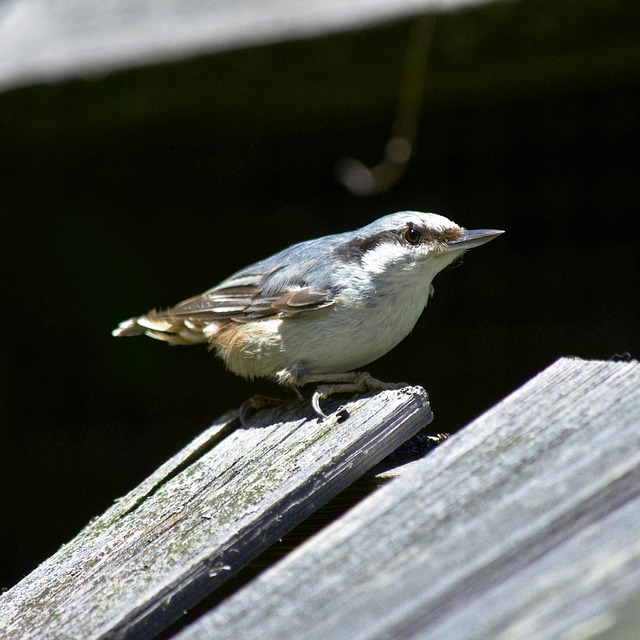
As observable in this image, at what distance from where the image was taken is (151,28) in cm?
355

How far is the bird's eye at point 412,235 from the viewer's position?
324 cm

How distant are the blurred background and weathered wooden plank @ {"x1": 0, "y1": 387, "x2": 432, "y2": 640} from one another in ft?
5.94

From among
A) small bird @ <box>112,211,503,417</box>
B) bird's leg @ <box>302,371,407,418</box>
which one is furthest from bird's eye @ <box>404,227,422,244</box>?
bird's leg @ <box>302,371,407,418</box>

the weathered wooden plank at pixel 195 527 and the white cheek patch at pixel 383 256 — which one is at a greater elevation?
the white cheek patch at pixel 383 256

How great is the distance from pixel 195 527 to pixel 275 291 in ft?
5.44

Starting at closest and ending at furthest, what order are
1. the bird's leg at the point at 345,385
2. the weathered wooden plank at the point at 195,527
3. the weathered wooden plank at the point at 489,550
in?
the weathered wooden plank at the point at 489,550 → the weathered wooden plank at the point at 195,527 → the bird's leg at the point at 345,385

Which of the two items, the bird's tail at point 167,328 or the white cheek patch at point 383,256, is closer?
the white cheek patch at point 383,256

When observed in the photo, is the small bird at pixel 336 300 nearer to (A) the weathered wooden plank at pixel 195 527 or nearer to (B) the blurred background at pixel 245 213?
(B) the blurred background at pixel 245 213

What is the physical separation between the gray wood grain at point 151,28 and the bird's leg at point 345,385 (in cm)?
116

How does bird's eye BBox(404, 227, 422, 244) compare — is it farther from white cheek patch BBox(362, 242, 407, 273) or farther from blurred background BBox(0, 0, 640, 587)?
blurred background BBox(0, 0, 640, 587)

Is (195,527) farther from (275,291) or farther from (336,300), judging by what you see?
(275,291)

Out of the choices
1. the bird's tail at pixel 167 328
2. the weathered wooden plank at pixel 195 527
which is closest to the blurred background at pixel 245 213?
the bird's tail at pixel 167 328

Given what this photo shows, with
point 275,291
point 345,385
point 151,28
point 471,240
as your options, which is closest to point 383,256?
point 471,240

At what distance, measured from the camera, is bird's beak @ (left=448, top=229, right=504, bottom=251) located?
121 inches
